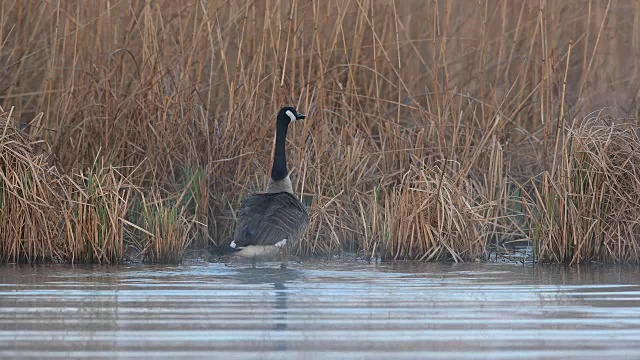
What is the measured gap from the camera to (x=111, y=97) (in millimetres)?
10984

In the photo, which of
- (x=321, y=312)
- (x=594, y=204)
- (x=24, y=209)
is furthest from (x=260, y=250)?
(x=321, y=312)

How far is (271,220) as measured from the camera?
9547mm

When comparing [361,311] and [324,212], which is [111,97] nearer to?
[324,212]

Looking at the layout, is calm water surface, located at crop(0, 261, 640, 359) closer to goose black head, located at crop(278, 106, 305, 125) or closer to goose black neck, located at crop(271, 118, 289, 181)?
goose black neck, located at crop(271, 118, 289, 181)

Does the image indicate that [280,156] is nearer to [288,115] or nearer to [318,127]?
[288,115]

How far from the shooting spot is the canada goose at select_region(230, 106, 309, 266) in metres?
9.43

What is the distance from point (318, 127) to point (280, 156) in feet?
2.83

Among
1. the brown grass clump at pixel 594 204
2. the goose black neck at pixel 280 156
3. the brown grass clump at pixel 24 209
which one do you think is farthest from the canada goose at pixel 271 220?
the brown grass clump at pixel 594 204

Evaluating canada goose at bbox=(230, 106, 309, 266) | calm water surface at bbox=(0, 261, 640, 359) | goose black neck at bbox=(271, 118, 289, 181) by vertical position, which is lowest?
calm water surface at bbox=(0, 261, 640, 359)

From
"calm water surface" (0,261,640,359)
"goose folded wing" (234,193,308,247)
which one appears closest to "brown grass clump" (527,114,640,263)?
"calm water surface" (0,261,640,359)

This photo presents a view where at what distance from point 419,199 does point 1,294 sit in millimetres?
3630

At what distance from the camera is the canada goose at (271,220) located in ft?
30.9

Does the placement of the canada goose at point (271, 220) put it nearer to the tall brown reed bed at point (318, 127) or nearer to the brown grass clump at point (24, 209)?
the tall brown reed bed at point (318, 127)

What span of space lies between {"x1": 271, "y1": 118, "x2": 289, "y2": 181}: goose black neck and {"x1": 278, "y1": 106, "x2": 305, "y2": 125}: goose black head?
20 mm
